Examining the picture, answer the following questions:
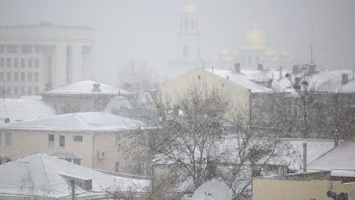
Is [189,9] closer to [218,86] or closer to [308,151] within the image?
[218,86]

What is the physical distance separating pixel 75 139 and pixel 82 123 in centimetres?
121

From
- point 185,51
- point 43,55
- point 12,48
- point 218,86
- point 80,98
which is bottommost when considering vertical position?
point 80,98

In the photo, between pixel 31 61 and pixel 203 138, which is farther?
pixel 31 61

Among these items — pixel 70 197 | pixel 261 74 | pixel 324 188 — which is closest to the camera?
pixel 324 188

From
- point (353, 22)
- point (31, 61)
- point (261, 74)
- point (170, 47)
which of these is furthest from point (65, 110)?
point (170, 47)

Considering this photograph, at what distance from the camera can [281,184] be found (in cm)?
1811

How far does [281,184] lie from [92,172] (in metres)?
11.6

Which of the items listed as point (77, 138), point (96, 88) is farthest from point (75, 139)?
point (96, 88)

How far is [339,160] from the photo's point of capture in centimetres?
2670

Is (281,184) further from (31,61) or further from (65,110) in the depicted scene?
(31,61)

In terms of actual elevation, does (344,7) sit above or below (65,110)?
above

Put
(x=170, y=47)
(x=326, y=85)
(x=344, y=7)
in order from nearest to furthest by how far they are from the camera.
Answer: (x=326, y=85), (x=344, y=7), (x=170, y=47)

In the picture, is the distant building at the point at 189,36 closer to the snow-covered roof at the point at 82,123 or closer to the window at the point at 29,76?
the window at the point at 29,76

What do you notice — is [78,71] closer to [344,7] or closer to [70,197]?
[344,7]
